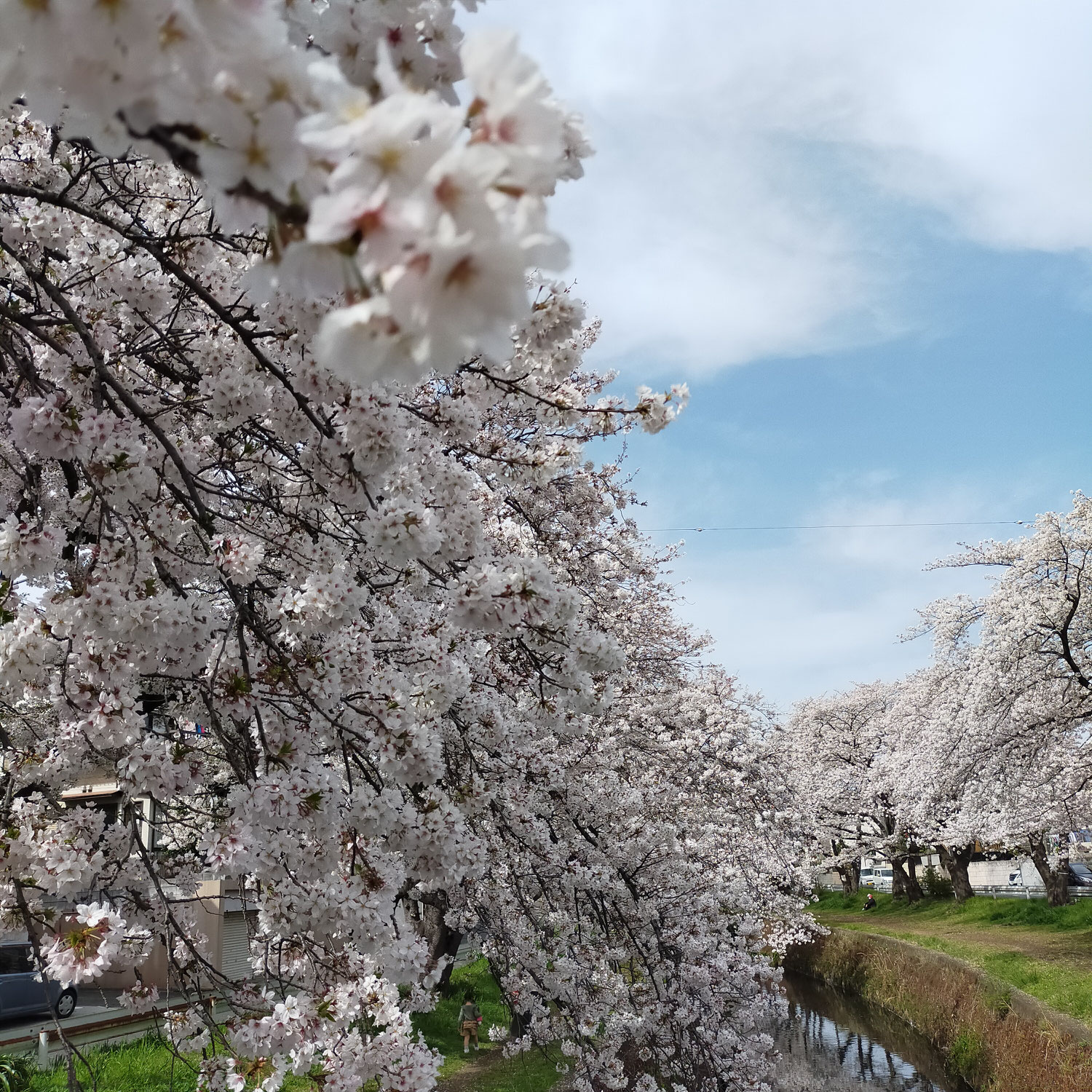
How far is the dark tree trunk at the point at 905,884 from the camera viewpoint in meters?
34.2

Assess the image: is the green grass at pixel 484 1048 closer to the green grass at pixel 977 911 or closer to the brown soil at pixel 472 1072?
the brown soil at pixel 472 1072

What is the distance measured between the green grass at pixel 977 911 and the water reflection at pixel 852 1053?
521 centimetres

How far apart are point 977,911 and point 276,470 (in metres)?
29.3

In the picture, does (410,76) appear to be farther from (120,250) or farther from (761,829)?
(761,829)

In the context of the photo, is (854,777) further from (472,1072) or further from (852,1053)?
(472,1072)

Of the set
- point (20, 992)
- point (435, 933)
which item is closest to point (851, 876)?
point (435, 933)

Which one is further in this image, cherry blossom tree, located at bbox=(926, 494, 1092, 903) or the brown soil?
cherry blossom tree, located at bbox=(926, 494, 1092, 903)

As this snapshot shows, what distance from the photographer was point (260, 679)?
321 cm

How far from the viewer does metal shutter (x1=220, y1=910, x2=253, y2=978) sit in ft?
54.2

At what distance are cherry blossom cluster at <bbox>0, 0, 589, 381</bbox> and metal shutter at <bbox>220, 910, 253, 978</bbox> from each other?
58.4 feet

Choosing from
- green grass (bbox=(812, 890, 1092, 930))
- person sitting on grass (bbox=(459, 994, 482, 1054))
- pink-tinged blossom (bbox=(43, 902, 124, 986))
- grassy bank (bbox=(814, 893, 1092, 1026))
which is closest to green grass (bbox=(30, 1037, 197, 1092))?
person sitting on grass (bbox=(459, 994, 482, 1054))

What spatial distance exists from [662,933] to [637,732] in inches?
159

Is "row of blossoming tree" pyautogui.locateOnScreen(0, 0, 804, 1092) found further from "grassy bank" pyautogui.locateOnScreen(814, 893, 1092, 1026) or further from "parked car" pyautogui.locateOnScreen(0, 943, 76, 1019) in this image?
"grassy bank" pyautogui.locateOnScreen(814, 893, 1092, 1026)

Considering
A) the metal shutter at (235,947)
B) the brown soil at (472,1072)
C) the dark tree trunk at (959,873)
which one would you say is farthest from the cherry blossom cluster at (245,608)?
the dark tree trunk at (959,873)
